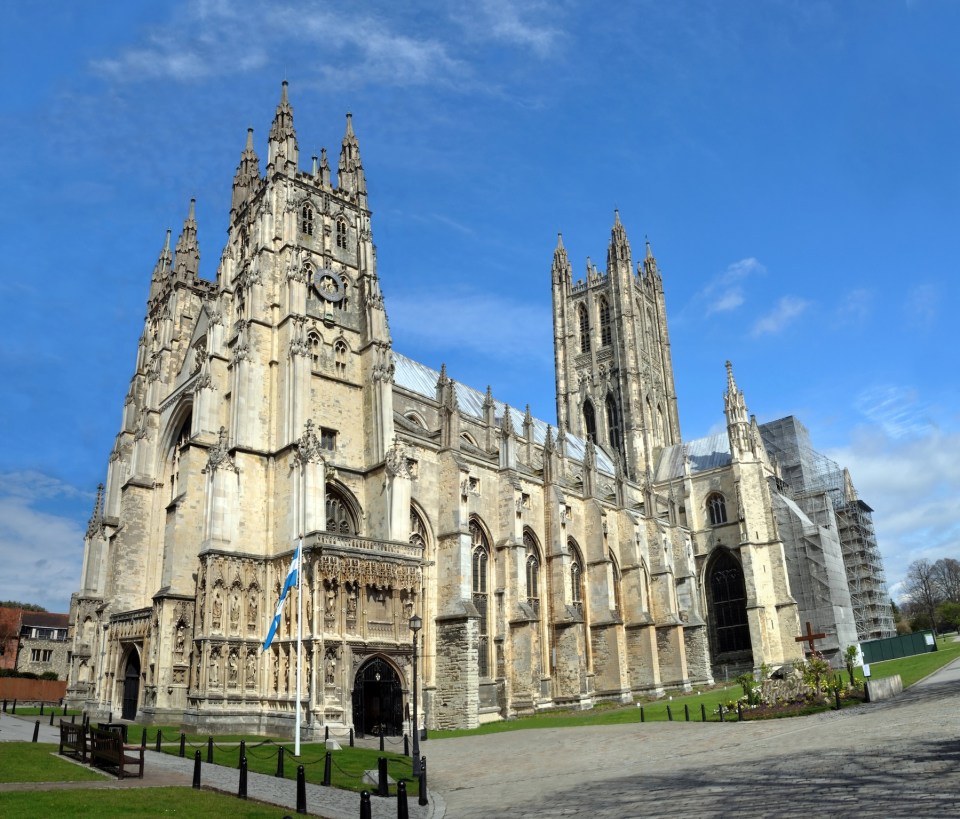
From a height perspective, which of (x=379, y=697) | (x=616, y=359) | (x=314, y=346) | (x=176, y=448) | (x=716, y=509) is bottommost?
(x=379, y=697)

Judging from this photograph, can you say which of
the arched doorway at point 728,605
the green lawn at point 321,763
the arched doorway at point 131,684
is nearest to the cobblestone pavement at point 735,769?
the green lawn at point 321,763

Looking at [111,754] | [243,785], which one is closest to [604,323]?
[111,754]

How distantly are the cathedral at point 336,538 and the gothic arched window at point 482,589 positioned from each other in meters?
0.10

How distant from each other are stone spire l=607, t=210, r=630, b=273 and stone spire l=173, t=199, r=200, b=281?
4097cm

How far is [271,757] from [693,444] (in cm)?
5715

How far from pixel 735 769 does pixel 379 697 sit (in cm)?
1784

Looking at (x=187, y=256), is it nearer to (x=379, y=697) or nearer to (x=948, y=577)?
(x=379, y=697)

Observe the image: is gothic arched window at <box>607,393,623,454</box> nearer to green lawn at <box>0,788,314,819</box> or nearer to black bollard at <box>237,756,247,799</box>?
black bollard at <box>237,756,247,799</box>

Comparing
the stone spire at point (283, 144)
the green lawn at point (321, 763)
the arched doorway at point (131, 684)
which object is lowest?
the green lawn at point (321, 763)

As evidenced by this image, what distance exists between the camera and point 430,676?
3303cm

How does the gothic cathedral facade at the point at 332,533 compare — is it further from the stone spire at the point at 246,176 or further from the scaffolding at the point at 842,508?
the scaffolding at the point at 842,508

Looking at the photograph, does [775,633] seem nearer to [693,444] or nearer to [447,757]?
[693,444]

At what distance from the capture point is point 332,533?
2967 centimetres

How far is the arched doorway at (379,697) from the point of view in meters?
28.8
